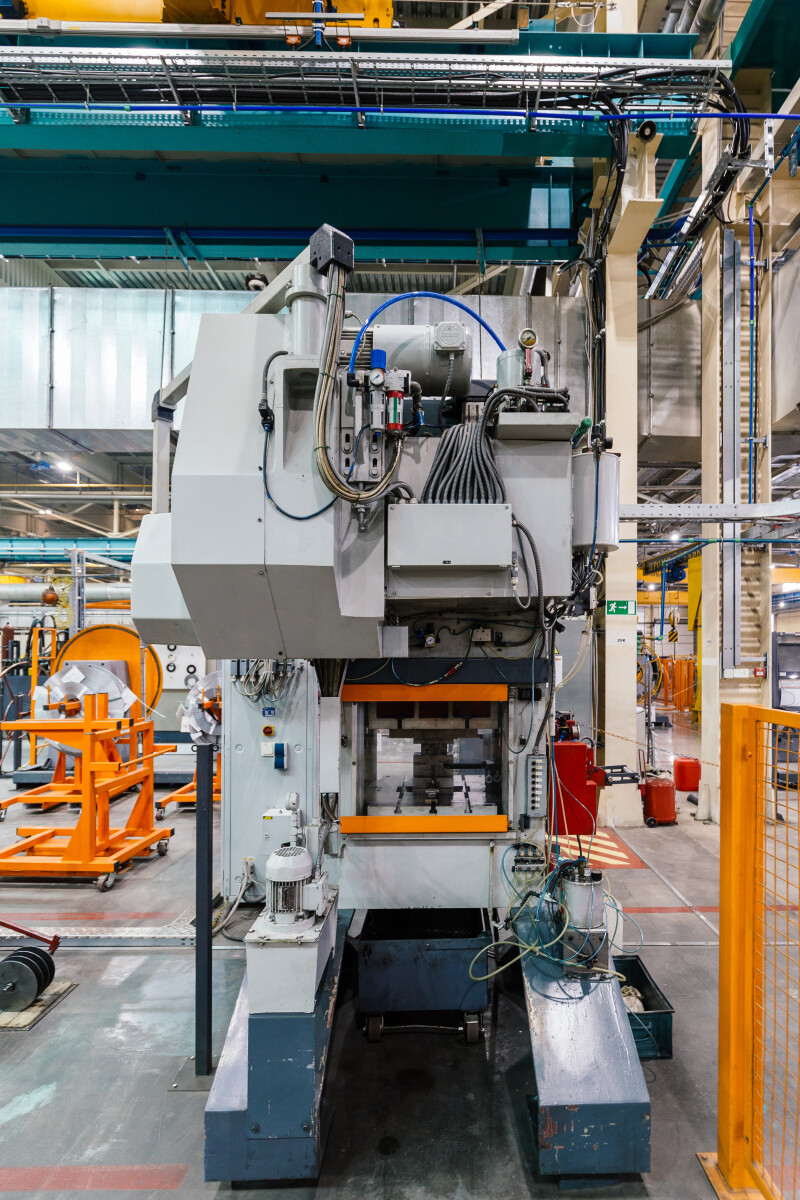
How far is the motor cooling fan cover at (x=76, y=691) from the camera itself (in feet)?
17.4

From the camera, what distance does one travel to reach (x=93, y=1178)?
7.00ft

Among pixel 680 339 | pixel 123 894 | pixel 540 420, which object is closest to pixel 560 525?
pixel 540 420

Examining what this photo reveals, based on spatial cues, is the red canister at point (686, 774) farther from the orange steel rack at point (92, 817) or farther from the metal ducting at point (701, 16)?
the metal ducting at point (701, 16)

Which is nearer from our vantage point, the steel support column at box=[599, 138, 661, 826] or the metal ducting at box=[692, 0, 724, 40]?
the metal ducting at box=[692, 0, 724, 40]

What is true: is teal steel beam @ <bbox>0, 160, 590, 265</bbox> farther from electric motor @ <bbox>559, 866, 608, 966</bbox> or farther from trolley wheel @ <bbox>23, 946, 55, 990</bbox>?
trolley wheel @ <bbox>23, 946, 55, 990</bbox>

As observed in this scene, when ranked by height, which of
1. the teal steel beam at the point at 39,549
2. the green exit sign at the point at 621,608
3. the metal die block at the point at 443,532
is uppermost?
the teal steel beam at the point at 39,549

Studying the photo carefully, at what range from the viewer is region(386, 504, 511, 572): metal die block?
221cm

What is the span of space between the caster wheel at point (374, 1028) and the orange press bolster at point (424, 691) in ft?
4.87

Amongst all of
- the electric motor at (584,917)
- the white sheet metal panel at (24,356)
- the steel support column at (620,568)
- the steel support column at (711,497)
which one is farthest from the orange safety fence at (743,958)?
the white sheet metal panel at (24,356)

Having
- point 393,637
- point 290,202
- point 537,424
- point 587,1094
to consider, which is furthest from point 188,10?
point 587,1094

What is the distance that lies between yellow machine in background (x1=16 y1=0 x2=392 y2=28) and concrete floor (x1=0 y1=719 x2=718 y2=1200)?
596 centimetres

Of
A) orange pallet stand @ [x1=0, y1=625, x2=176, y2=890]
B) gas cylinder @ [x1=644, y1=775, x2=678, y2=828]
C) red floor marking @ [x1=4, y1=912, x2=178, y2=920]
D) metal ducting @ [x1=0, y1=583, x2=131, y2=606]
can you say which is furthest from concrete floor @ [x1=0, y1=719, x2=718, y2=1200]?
metal ducting @ [x1=0, y1=583, x2=131, y2=606]

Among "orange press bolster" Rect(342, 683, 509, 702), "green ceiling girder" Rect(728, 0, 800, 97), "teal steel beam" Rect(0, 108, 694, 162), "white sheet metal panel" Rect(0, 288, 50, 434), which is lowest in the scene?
"orange press bolster" Rect(342, 683, 509, 702)

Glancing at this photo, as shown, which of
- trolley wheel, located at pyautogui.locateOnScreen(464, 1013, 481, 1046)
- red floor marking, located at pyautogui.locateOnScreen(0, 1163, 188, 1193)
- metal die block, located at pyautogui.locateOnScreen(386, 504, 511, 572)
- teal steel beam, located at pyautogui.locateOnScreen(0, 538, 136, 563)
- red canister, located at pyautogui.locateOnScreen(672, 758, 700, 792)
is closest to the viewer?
red floor marking, located at pyautogui.locateOnScreen(0, 1163, 188, 1193)
